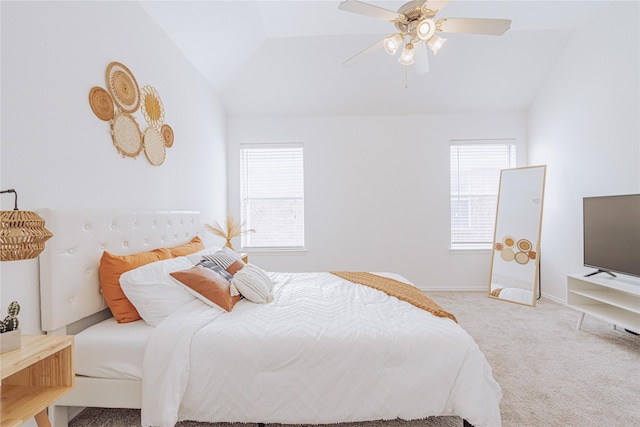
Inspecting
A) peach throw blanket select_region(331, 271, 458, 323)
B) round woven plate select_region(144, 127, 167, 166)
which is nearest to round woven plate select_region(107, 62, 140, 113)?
round woven plate select_region(144, 127, 167, 166)

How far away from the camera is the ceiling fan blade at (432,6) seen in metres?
1.79

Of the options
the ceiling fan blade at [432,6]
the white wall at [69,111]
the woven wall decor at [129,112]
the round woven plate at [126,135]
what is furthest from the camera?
the round woven plate at [126,135]

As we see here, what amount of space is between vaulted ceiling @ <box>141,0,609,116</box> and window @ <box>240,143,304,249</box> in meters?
0.61

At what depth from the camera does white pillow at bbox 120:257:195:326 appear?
1837 millimetres

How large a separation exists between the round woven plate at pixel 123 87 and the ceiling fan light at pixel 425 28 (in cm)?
206

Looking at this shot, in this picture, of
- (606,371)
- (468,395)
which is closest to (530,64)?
(606,371)

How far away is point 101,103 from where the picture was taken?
2.10 metres

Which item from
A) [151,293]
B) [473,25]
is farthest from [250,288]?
[473,25]

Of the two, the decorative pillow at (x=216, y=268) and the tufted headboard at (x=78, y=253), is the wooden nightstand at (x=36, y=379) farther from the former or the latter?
the decorative pillow at (x=216, y=268)

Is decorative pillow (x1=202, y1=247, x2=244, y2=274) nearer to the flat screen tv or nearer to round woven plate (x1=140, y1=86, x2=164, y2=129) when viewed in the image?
round woven plate (x1=140, y1=86, x2=164, y2=129)

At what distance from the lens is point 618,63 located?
3137mm

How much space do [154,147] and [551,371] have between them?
3573 millimetres

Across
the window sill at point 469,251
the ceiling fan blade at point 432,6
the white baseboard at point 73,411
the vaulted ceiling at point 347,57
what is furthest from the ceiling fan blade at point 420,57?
the white baseboard at point 73,411

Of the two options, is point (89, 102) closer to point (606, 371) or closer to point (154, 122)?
point (154, 122)
